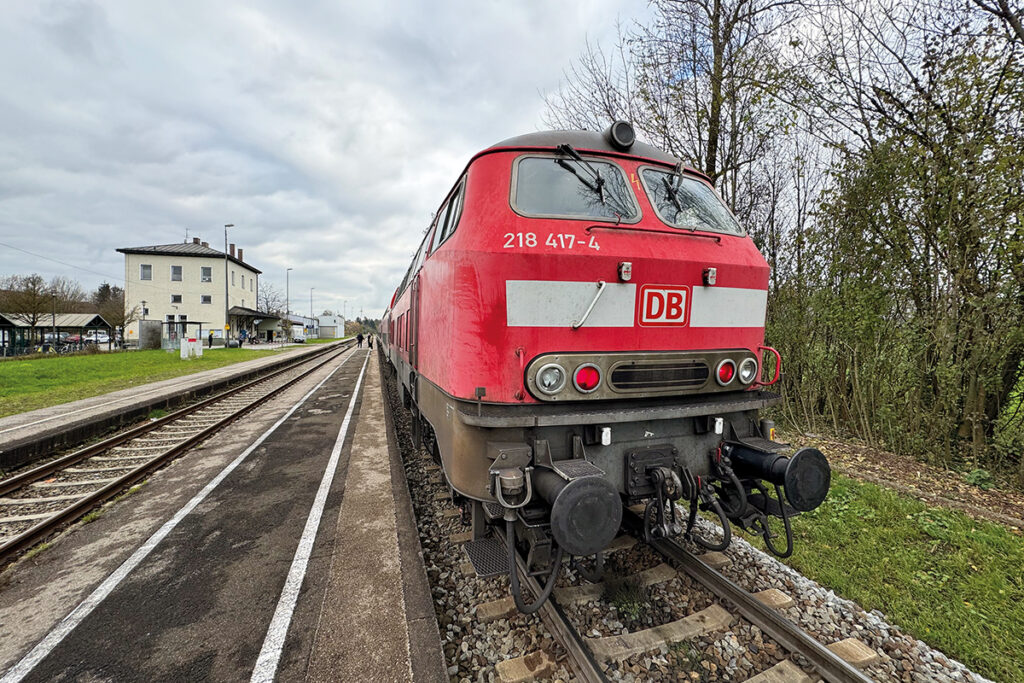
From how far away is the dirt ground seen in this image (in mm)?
4773

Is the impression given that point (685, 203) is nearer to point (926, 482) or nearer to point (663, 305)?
point (663, 305)

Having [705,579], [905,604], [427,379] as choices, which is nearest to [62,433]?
[427,379]

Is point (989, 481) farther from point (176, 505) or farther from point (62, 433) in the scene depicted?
point (62, 433)

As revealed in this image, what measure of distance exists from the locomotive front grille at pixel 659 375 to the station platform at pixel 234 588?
6.41ft

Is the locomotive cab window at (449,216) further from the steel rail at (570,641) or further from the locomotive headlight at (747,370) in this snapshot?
the steel rail at (570,641)

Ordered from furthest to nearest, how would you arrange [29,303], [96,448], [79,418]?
1. [29,303]
2. [79,418]
3. [96,448]

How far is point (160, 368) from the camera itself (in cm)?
1903

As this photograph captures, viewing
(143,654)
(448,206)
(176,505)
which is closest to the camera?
(143,654)

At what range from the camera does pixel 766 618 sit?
280 cm

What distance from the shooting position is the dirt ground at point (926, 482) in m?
4.77

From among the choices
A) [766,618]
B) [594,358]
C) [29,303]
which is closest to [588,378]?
[594,358]

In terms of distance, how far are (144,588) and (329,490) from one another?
84.6 inches

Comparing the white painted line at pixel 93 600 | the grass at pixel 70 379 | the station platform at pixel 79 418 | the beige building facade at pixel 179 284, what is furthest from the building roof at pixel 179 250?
the white painted line at pixel 93 600

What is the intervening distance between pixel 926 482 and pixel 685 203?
5.38 meters
